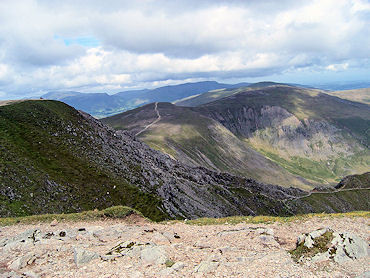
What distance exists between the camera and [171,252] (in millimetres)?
18047

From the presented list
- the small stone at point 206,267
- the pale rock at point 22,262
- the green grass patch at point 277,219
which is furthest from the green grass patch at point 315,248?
the pale rock at point 22,262

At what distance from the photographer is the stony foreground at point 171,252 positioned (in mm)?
15031

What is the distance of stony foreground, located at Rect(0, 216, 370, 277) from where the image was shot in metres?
15.0

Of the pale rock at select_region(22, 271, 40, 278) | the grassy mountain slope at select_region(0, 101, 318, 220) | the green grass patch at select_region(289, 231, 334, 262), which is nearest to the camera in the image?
the pale rock at select_region(22, 271, 40, 278)

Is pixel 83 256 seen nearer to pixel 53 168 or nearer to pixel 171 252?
pixel 171 252

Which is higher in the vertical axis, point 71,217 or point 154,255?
point 154,255

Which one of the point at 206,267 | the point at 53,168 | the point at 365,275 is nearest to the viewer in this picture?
the point at 365,275

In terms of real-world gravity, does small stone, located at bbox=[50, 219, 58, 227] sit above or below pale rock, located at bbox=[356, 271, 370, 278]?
below

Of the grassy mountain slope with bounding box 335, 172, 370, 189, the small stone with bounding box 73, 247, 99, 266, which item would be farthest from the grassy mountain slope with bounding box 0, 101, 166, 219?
the grassy mountain slope with bounding box 335, 172, 370, 189

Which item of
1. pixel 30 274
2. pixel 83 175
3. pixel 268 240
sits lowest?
pixel 83 175

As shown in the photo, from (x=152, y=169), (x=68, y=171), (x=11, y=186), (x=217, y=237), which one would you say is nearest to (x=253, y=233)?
(x=217, y=237)

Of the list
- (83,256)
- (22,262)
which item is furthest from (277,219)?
(22,262)

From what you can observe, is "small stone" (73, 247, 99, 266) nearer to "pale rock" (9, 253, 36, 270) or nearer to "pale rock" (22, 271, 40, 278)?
"pale rock" (22, 271, 40, 278)

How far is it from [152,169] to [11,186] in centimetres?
4064
